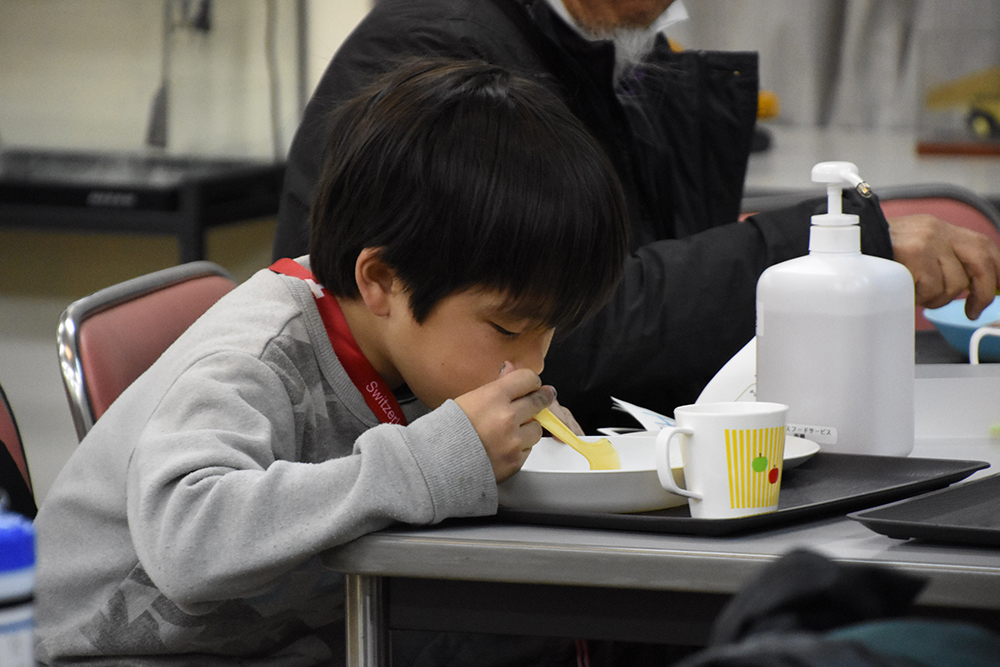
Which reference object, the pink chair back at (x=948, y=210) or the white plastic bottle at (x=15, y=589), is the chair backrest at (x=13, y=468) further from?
the pink chair back at (x=948, y=210)

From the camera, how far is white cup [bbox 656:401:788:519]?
2.41 feet

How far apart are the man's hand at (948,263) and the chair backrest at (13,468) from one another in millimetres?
864

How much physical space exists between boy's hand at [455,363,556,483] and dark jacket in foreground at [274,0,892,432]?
14.6 inches

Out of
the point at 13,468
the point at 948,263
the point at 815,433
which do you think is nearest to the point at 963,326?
the point at 948,263

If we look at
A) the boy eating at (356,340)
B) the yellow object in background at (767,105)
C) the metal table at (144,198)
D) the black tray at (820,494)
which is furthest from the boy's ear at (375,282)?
the yellow object in background at (767,105)

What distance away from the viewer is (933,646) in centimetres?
30

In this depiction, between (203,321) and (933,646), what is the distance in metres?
0.75

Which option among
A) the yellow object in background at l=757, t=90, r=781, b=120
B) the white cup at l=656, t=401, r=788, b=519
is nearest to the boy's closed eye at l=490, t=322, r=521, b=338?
the white cup at l=656, t=401, r=788, b=519

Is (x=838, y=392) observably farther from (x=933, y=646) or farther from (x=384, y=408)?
(x=933, y=646)

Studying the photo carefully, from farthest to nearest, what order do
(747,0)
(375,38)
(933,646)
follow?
(747,0), (375,38), (933,646)

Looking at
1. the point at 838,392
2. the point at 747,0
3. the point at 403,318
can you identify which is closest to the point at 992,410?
the point at 838,392

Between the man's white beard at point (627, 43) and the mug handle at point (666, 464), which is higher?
the man's white beard at point (627, 43)

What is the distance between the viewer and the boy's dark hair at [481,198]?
2.98 feet

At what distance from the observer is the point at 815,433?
35.9 inches
